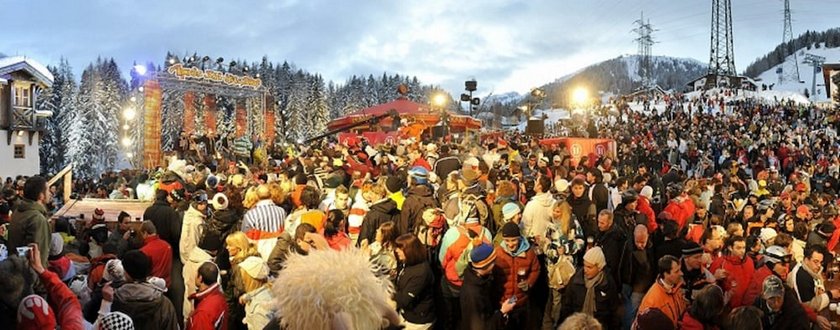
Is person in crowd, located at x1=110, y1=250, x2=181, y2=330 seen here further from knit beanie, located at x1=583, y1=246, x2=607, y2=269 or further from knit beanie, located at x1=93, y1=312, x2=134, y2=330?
knit beanie, located at x1=583, y1=246, x2=607, y2=269

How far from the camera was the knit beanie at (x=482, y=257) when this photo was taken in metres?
5.38

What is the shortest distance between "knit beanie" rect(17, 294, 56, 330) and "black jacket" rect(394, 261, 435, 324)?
8.20ft

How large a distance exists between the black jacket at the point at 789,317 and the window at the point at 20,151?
35190 millimetres

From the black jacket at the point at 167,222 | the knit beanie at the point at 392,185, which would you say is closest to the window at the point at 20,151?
the black jacket at the point at 167,222

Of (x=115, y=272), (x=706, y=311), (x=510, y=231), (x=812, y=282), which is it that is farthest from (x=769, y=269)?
(x=115, y=272)

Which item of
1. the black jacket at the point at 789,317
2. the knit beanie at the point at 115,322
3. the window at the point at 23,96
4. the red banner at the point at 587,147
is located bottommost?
the black jacket at the point at 789,317

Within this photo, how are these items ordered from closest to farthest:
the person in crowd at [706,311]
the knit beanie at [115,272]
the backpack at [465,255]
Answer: the person in crowd at [706,311] < the knit beanie at [115,272] < the backpack at [465,255]

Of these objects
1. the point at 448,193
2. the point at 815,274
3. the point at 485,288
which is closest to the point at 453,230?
the point at 485,288

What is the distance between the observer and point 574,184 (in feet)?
24.6

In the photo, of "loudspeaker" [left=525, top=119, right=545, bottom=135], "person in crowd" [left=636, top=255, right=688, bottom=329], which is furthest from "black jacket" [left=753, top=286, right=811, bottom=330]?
"loudspeaker" [left=525, top=119, right=545, bottom=135]

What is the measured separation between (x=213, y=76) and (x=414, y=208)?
2466 cm

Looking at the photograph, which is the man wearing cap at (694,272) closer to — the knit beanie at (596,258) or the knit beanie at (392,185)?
the knit beanie at (596,258)

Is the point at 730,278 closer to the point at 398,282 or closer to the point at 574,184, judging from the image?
the point at 574,184

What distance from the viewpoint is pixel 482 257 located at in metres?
5.37
